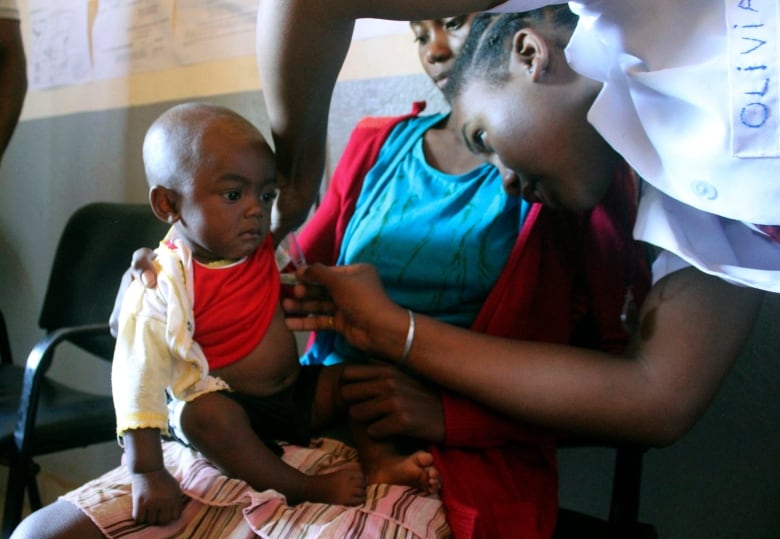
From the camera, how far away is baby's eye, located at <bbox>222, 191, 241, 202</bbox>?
93cm

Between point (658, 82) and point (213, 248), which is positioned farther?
point (213, 248)

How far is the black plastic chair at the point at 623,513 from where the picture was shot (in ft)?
3.28

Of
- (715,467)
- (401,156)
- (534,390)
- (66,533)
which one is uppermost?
(401,156)

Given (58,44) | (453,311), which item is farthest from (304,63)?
(58,44)

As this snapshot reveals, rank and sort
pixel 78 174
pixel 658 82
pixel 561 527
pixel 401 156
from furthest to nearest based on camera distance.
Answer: pixel 78 174 < pixel 401 156 < pixel 561 527 < pixel 658 82

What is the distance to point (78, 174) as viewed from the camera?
2.38 metres

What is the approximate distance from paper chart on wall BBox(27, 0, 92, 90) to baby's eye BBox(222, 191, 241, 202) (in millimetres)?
1595

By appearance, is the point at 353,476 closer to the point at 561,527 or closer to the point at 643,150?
the point at 561,527

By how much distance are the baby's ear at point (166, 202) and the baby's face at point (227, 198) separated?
0.01m

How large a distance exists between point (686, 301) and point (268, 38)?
0.55 m

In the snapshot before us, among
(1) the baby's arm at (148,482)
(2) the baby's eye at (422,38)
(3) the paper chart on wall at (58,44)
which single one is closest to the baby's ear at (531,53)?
(2) the baby's eye at (422,38)

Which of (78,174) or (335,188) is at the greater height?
(335,188)

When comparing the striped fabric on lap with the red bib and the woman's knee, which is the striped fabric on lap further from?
the red bib

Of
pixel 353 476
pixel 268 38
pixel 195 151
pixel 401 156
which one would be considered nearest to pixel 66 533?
pixel 353 476
